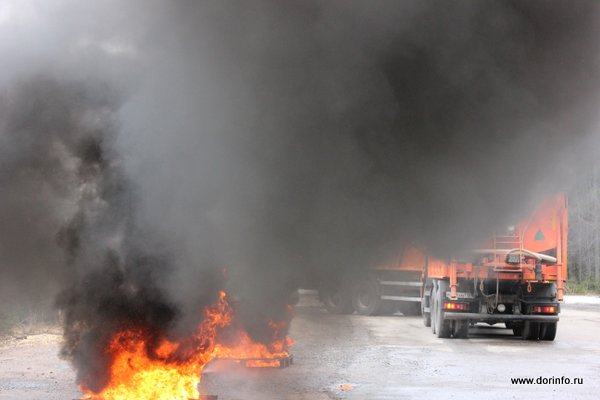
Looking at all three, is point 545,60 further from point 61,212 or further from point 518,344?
point 518,344

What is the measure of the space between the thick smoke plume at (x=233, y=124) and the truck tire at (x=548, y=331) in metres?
6.71

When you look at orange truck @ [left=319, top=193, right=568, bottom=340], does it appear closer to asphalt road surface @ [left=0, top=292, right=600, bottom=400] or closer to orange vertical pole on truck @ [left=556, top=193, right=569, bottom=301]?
orange vertical pole on truck @ [left=556, top=193, right=569, bottom=301]

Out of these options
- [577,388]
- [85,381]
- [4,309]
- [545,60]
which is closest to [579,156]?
[545,60]

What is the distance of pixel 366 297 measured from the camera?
69.2 feet

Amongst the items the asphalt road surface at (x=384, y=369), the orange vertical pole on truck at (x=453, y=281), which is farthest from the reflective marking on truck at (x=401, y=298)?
the orange vertical pole on truck at (x=453, y=281)

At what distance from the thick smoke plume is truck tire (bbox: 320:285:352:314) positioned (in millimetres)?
11384

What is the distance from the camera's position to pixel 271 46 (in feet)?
27.9

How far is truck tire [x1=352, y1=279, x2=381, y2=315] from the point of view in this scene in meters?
20.8

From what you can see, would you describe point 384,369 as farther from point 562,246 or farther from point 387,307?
point 387,307

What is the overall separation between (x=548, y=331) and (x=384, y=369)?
5862 mm

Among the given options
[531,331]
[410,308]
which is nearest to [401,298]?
[410,308]

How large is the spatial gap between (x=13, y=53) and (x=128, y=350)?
4070 mm

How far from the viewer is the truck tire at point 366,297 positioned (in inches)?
819

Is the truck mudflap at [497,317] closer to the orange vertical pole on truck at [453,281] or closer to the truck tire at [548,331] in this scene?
the truck tire at [548,331]
